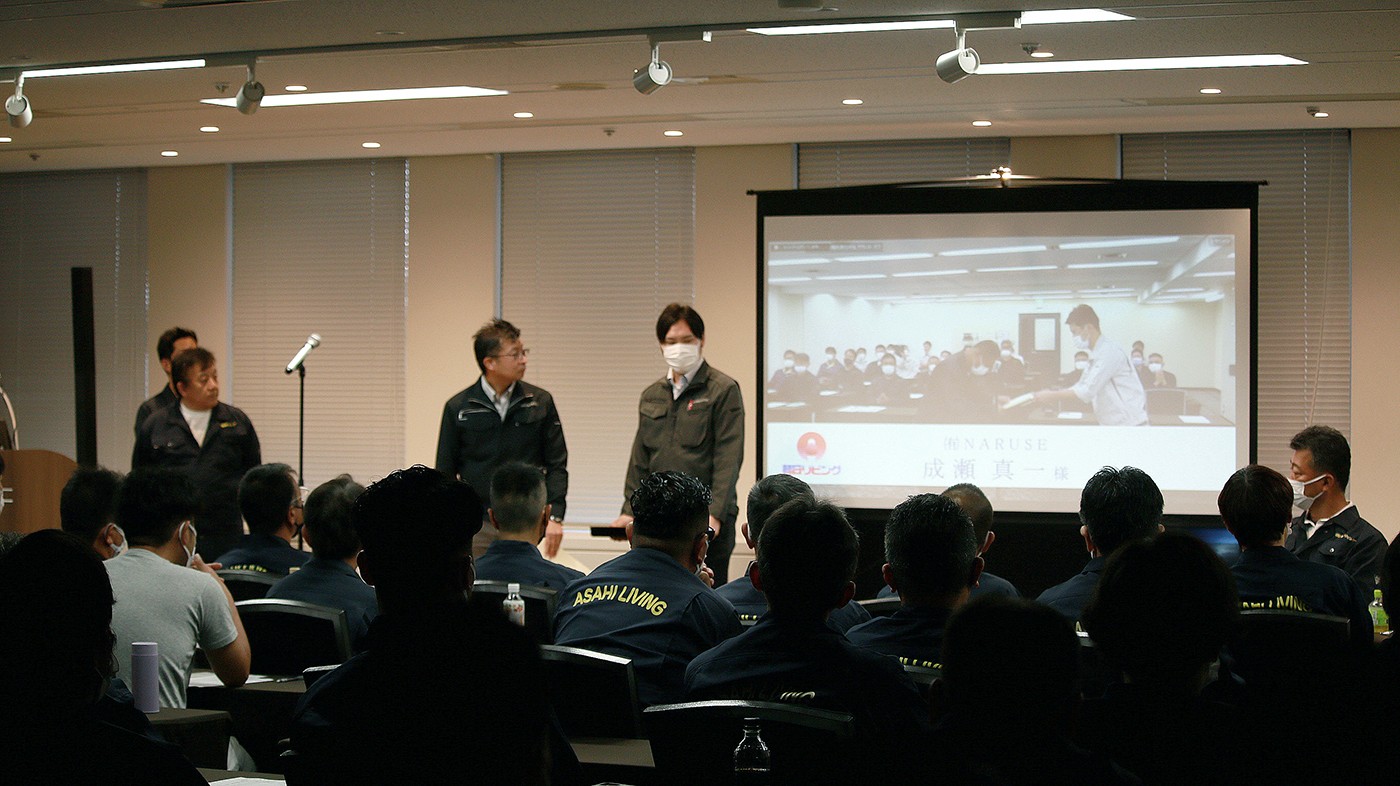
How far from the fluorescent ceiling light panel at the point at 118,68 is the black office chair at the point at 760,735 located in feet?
15.0

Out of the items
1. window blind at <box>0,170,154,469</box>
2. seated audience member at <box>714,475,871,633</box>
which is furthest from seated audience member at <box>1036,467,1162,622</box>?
window blind at <box>0,170,154,469</box>

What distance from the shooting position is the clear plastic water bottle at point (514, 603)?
3.15 metres

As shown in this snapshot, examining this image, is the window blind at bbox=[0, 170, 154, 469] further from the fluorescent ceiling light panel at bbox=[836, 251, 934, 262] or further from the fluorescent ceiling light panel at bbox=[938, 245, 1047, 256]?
the fluorescent ceiling light panel at bbox=[938, 245, 1047, 256]

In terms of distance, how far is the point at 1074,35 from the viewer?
5.05 meters

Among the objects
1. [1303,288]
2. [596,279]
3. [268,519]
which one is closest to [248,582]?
[268,519]

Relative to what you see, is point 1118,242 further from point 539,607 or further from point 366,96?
point 539,607

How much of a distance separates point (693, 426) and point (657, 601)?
3.15 metres

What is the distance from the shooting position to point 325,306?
8.47 metres

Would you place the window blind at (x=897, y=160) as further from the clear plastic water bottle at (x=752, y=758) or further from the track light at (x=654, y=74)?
the clear plastic water bottle at (x=752, y=758)

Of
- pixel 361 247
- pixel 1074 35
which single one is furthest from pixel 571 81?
pixel 361 247

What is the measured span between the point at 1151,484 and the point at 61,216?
26.3 ft

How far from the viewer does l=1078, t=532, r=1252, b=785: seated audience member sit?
Answer: 190cm

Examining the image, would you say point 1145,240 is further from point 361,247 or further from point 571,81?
point 361,247

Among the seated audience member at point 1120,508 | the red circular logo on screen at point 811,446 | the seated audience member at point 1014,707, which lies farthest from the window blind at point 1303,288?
the seated audience member at point 1014,707
